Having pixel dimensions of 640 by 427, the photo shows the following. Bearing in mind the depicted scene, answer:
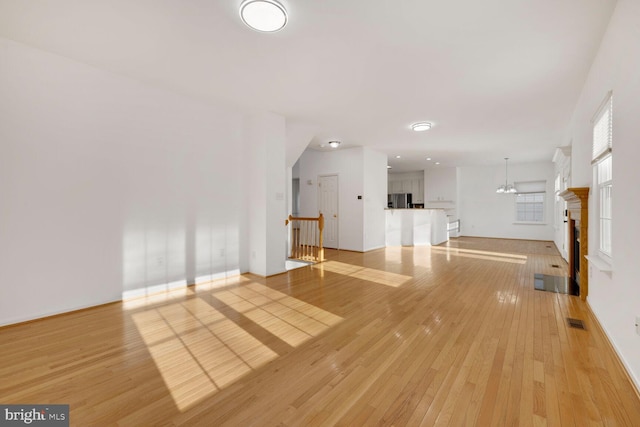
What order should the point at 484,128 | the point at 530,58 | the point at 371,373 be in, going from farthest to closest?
the point at 484,128 < the point at 530,58 < the point at 371,373

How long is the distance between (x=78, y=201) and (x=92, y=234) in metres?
0.40

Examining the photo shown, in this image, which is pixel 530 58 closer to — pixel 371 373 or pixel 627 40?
pixel 627 40

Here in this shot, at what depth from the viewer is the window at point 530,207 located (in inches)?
391

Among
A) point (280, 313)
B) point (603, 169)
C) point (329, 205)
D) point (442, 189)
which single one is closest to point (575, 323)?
point (603, 169)

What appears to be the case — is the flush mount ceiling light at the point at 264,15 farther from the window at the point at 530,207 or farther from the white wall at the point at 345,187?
the window at the point at 530,207

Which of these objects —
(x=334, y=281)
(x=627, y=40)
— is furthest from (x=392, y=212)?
(x=627, y=40)

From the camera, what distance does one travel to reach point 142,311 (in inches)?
126

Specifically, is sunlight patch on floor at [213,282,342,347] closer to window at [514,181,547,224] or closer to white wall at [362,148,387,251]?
white wall at [362,148,387,251]

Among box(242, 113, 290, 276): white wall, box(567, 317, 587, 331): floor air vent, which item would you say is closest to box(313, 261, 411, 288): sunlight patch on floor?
box(242, 113, 290, 276): white wall

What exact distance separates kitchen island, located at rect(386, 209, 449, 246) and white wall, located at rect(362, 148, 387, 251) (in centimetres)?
42

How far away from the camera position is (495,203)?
10.8 m

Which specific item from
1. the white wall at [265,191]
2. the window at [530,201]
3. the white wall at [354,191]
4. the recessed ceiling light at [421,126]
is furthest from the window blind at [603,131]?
the window at [530,201]

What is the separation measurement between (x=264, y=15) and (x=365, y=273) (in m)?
4.10

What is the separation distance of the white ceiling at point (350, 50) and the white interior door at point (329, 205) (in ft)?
11.1
